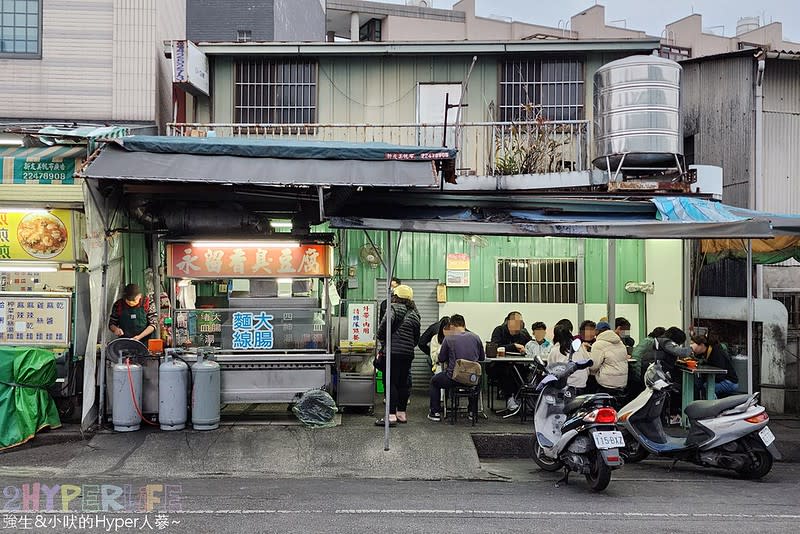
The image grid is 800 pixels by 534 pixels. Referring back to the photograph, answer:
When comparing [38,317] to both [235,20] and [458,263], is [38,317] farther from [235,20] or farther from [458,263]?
[235,20]

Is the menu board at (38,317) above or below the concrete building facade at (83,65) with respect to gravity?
below

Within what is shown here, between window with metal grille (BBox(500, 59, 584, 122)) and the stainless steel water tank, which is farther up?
window with metal grille (BBox(500, 59, 584, 122))

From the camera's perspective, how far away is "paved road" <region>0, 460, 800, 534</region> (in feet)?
22.6

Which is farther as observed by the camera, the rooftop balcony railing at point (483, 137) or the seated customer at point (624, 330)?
the rooftop balcony railing at point (483, 137)

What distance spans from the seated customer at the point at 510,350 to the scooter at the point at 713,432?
301 centimetres

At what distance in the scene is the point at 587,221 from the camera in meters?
10.4

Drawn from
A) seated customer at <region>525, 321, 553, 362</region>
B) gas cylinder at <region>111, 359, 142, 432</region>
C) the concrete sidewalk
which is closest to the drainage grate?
the concrete sidewalk

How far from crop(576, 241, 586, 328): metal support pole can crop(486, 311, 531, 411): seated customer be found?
1.79 m

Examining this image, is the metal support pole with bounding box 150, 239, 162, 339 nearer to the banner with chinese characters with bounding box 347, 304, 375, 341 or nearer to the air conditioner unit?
the banner with chinese characters with bounding box 347, 304, 375, 341

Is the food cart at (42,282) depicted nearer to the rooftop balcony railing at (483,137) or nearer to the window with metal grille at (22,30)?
the rooftop balcony railing at (483,137)

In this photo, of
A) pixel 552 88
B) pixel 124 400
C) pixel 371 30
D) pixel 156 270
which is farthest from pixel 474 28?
pixel 124 400

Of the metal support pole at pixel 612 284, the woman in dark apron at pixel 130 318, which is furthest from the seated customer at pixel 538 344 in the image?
the woman in dark apron at pixel 130 318

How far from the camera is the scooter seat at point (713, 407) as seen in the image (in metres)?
9.05

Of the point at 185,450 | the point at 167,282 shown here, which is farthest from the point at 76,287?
the point at 185,450
